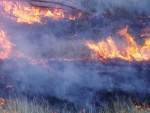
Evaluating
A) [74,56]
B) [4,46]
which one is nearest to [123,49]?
[74,56]

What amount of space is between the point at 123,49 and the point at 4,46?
3.77 m

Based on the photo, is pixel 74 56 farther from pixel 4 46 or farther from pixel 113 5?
pixel 113 5

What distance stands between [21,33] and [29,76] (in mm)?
2119

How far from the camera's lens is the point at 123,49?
9336 mm

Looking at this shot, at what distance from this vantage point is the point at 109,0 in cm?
1040

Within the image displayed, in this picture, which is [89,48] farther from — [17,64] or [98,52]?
[17,64]

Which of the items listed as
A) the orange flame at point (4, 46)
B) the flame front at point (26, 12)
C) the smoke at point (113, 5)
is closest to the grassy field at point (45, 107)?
the orange flame at point (4, 46)

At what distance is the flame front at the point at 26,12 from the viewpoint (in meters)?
9.05

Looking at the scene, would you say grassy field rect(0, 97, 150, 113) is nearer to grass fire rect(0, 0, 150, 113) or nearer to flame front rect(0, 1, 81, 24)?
grass fire rect(0, 0, 150, 113)

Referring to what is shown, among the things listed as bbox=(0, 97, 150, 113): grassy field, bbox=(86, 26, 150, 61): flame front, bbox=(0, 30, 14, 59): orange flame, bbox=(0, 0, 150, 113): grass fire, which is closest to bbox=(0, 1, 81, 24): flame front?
bbox=(0, 0, 150, 113): grass fire

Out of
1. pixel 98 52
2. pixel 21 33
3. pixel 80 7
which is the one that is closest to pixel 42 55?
pixel 21 33

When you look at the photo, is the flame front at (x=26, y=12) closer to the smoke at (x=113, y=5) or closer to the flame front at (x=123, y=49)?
the smoke at (x=113, y=5)

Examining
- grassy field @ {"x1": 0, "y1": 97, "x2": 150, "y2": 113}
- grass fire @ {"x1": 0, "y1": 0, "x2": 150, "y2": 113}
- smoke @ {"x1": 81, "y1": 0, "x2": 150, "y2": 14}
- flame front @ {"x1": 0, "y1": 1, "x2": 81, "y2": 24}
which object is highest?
smoke @ {"x1": 81, "y1": 0, "x2": 150, "y2": 14}

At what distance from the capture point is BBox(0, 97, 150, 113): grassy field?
595 cm
